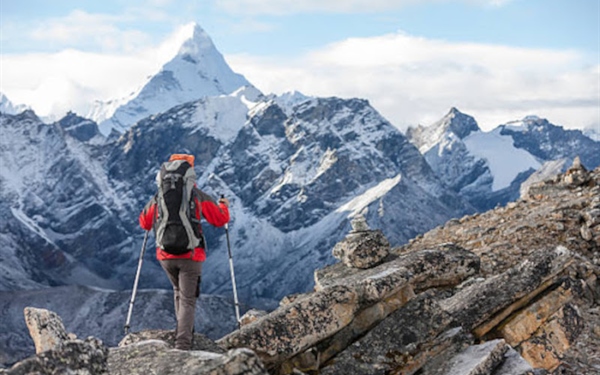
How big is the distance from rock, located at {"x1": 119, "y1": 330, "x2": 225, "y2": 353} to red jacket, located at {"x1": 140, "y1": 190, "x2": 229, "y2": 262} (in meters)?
1.26

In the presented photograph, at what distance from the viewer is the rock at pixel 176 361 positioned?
7227 mm

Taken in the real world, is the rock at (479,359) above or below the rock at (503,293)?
below

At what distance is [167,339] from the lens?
36.9ft

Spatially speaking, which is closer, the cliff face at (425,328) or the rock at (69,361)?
the rock at (69,361)

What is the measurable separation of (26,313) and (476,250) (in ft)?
43.4

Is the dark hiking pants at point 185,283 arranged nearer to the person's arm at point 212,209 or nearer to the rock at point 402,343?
the person's arm at point 212,209

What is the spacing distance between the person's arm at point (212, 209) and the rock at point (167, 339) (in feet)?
6.56

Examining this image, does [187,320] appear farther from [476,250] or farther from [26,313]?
[476,250]

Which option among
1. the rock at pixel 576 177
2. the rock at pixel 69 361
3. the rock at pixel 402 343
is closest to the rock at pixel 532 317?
the rock at pixel 402 343

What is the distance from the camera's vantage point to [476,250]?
1927cm

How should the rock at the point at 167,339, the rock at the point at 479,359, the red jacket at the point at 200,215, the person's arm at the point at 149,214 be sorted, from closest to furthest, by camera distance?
the rock at the point at 479,359 < the rock at the point at 167,339 < the red jacket at the point at 200,215 < the person's arm at the point at 149,214

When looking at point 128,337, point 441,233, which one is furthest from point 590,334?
point 441,233

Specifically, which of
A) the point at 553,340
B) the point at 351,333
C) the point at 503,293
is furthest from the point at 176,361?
the point at 553,340

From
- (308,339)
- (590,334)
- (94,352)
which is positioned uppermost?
(94,352)
